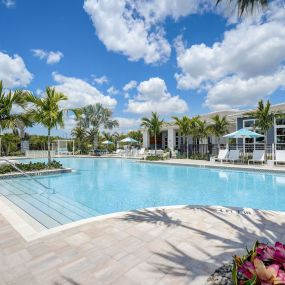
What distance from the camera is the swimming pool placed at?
6.52 metres

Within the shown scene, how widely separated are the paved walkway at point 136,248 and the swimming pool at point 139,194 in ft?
4.13

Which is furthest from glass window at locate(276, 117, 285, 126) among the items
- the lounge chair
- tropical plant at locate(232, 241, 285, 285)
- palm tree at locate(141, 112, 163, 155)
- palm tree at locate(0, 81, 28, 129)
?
tropical plant at locate(232, 241, 285, 285)

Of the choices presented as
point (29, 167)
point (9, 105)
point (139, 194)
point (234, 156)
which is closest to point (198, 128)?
point (234, 156)

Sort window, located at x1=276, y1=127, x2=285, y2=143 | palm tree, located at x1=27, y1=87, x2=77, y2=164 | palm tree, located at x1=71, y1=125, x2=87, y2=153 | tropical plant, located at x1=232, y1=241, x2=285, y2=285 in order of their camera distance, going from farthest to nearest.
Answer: palm tree, located at x1=71, y1=125, x2=87, y2=153
window, located at x1=276, y1=127, x2=285, y2=143
palm tree, located at x1=27, y1=87, x2=77, y2=164
tropical plant, located at x1=232, y1=241, x2=285, y2=285

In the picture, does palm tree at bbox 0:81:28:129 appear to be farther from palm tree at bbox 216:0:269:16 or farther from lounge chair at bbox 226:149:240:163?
lounge chair at bbox 226:149:240:163

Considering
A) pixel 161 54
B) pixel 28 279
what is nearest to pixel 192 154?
pixel 161 54

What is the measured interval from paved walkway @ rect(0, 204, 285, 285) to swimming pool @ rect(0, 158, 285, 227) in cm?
126

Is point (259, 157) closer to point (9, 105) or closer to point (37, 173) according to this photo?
point (37, 173)

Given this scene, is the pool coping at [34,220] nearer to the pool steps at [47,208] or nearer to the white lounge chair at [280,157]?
the pool steps at [47,208]

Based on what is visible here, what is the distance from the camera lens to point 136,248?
330 centimetres

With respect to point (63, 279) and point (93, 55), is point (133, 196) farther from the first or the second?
point (93, 55)

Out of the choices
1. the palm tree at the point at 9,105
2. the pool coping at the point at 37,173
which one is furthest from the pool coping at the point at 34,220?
the palm tree at the point at 9,105

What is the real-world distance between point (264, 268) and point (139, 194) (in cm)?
729

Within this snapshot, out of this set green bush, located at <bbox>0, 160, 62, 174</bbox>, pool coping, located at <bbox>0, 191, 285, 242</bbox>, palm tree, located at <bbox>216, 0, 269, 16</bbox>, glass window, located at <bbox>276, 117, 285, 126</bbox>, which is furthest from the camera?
glass window, located at <bbox>276, 117, 285, 126</bbox>
